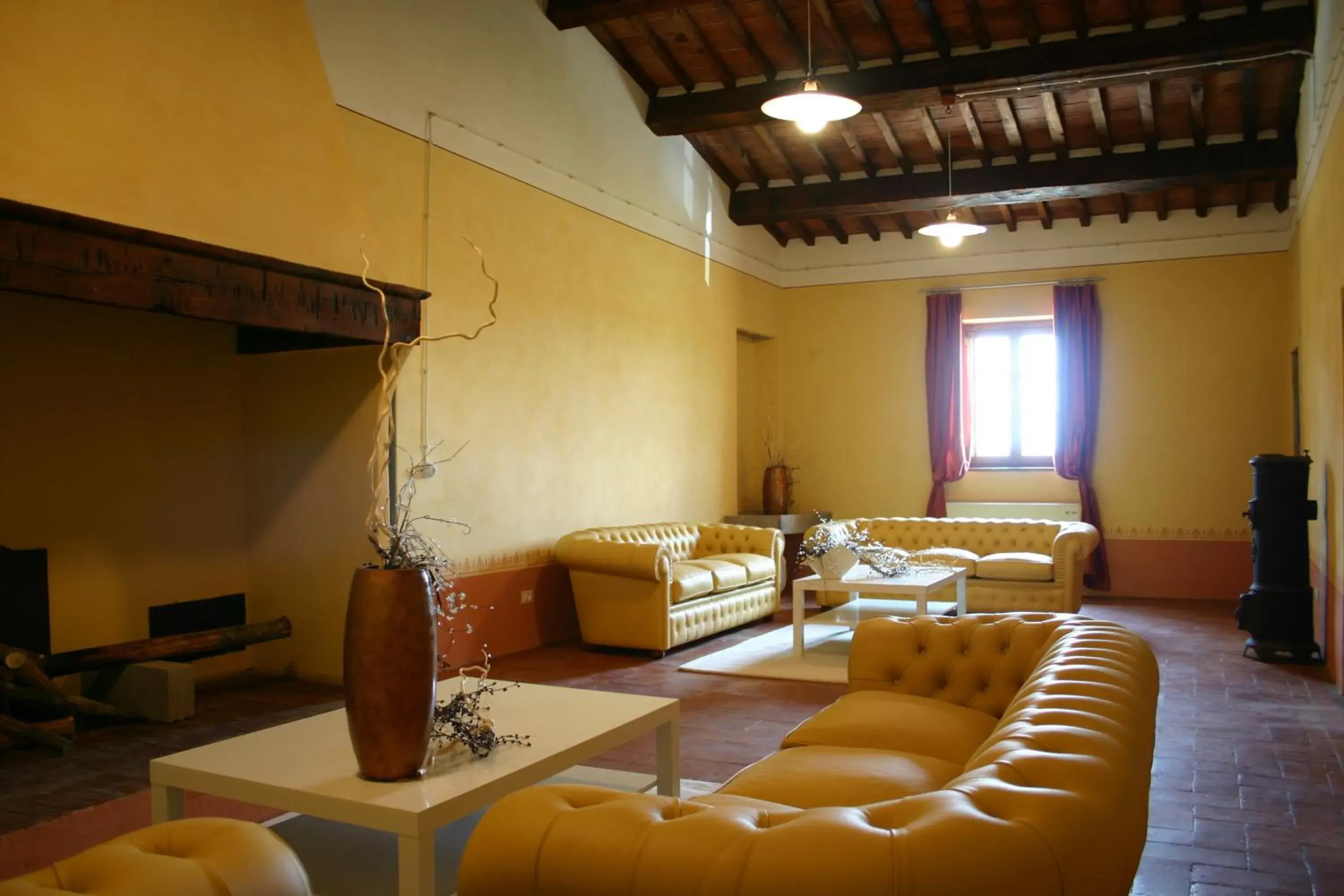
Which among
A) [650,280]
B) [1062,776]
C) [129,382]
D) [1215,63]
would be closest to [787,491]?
[650,280]

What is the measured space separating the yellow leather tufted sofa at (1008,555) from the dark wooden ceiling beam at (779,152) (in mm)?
3377

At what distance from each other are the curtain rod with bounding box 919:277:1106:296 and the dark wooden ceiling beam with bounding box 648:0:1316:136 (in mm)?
2931

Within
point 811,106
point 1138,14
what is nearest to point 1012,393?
point 1138,14

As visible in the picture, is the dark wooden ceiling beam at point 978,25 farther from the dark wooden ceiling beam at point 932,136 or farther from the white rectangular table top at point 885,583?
the white rectangular table top at point 885,583

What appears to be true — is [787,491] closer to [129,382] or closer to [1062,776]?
[129,382]

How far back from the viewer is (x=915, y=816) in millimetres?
1468

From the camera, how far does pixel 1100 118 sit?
8.73 metres

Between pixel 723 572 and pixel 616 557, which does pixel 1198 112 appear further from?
pixel 616 557

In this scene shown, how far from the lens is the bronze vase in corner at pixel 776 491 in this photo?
10.9 meters

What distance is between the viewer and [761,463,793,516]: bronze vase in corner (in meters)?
10.9

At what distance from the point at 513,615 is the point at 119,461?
2.63m

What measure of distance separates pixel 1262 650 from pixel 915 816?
6.55 m

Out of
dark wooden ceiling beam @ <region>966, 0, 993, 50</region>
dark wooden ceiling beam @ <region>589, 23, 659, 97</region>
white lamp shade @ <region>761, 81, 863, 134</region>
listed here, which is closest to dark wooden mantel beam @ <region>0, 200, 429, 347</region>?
white lamp shade @ <region>761, 81, 863, 134</region>

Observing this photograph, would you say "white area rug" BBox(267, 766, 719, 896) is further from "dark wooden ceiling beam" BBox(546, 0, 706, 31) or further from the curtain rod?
the curtain rod
